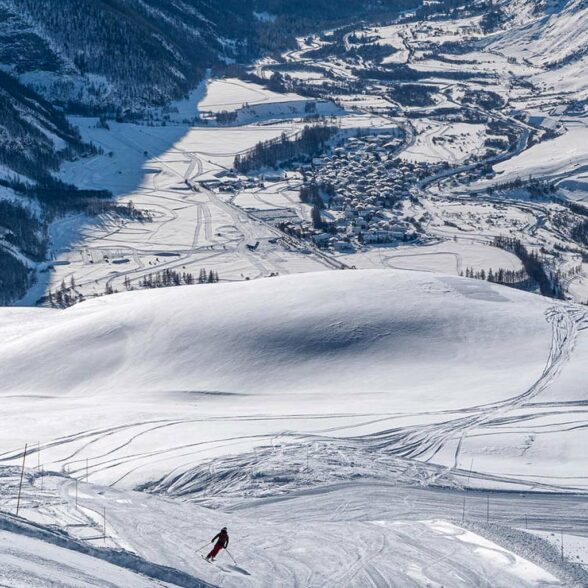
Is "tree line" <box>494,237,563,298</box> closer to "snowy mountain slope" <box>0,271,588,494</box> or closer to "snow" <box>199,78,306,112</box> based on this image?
"snowy mountain slope" <box>0,271,588,494</box>

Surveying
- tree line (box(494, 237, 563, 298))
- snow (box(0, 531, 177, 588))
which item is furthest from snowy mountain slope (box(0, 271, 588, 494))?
tree line (box(494, 237, 563, 298))

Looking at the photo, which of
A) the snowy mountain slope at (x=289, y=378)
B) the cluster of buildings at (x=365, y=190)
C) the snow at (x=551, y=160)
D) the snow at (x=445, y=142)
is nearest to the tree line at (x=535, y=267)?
the cluster of buildings at (x=365, y=190)

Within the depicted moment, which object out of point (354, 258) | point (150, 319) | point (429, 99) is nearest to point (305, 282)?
point (150, 319)

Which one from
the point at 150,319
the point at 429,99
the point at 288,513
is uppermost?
the point at 429,99

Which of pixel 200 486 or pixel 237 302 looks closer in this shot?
pixel 200 486

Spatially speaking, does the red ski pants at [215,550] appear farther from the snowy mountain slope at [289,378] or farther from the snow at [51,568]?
the snowy mountain slope at [289,378]

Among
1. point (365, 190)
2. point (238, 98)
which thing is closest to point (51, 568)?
point (365, 190)

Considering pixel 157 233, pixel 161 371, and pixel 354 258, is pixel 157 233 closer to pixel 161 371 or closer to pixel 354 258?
pixel 354 258
